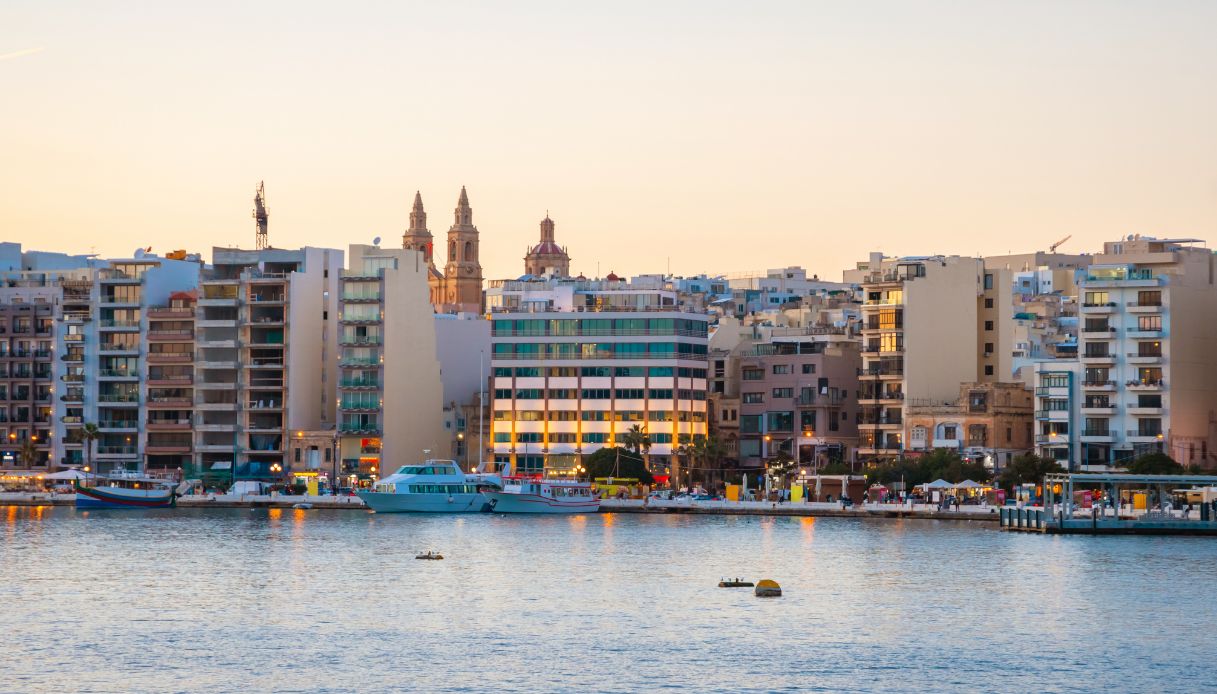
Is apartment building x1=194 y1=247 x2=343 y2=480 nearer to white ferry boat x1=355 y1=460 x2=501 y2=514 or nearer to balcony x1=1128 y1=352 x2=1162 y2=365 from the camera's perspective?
white ferry boat x1=355 y1=460 x2=501 y2=514

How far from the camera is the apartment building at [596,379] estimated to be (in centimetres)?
18575

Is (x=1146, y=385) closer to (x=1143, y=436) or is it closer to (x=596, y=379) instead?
(x=1143, y=436)

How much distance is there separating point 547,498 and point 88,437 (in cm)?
4881

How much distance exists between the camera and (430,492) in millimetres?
169750

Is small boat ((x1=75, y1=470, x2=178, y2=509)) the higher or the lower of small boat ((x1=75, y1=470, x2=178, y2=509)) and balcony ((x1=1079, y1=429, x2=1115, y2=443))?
the lower

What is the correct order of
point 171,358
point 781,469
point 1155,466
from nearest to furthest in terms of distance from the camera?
1. point 1155,466
2. point 781,469
3. point 171,358

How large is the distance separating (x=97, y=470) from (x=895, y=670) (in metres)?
140

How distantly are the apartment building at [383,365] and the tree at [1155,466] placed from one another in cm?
6806

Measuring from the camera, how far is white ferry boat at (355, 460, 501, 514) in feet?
554

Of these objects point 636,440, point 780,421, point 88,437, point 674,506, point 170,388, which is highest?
point 170,388

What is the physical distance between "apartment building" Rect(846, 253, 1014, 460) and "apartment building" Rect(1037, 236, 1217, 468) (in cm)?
1151

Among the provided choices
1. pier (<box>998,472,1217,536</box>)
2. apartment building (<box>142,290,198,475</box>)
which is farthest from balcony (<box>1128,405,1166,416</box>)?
apartment building (<box>142,290,198,475</box>)

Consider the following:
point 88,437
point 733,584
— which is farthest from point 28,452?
point 733,584

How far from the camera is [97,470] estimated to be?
198750 millimetres
